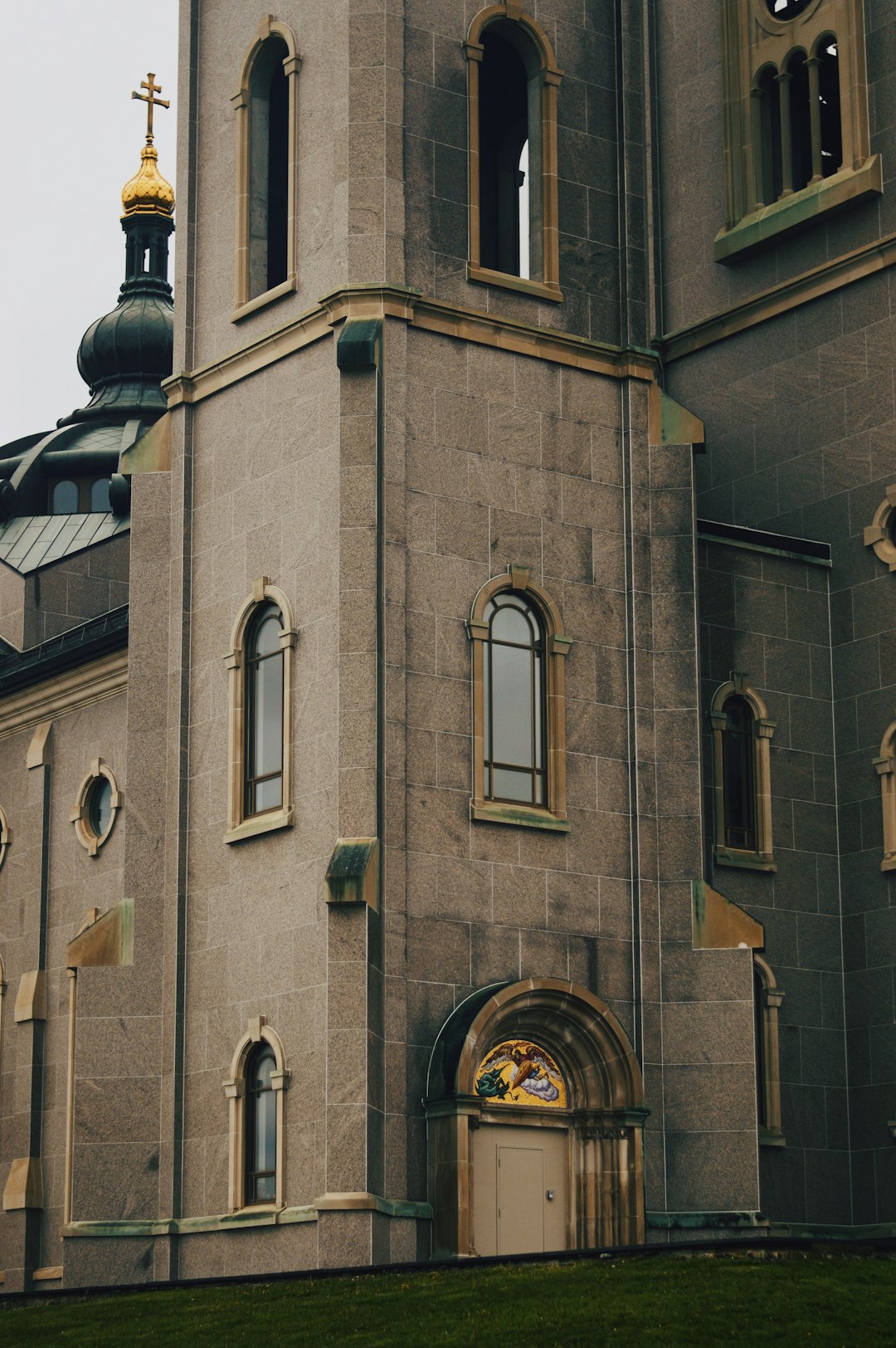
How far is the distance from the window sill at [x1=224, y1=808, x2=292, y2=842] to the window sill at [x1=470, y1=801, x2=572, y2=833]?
A: 2.39 metres

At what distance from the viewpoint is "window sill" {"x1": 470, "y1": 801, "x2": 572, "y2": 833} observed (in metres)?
32.7

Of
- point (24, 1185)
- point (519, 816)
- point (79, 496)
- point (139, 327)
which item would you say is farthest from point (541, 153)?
point (139, 327)

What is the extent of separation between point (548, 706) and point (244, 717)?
4061mm

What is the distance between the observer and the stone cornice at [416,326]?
33.6 meters

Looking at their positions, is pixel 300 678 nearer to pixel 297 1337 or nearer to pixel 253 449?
pixel 253 449

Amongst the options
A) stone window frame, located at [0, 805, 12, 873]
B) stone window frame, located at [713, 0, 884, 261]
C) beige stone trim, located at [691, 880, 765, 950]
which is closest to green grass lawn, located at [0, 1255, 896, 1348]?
beige stone trim, located at [691, 880, 765, 950]

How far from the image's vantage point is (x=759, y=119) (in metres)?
39.1

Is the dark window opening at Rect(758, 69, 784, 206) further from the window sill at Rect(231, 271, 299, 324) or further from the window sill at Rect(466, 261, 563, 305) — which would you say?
the window sill at Rect(231, 271, 299, 324)

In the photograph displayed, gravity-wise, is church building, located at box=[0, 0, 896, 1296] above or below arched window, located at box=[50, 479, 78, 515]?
below

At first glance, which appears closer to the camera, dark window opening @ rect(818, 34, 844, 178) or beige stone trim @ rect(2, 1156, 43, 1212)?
dark window opening @ rect(818, 34, 844, 178)

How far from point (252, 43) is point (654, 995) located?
14690 mm

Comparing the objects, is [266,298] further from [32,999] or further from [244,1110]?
[32,999]

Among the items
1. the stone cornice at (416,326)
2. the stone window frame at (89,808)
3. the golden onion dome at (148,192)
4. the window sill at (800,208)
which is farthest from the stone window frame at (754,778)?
the golden onion dome at (148,192)

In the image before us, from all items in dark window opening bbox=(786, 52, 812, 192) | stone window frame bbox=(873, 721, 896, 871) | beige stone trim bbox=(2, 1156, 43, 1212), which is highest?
dark window opening bbox=(786, 52, 812, 192)
